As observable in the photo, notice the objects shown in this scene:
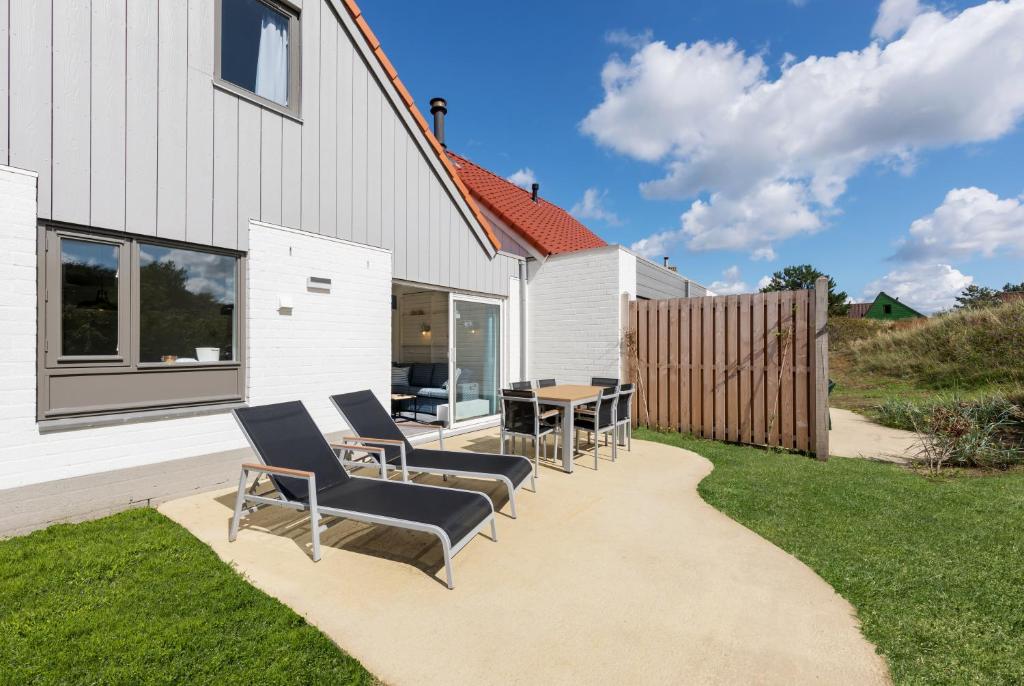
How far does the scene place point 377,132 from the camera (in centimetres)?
637

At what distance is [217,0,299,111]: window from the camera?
4.88m

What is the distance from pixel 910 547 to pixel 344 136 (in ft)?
24.4

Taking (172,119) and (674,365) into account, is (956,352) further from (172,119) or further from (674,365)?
(172,119)

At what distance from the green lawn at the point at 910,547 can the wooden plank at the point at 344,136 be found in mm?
5732

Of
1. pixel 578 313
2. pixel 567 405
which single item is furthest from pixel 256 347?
pixel 578 313

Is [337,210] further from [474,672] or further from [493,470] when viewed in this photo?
[474,672]

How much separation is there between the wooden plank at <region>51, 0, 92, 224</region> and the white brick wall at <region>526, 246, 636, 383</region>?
7.22 meters

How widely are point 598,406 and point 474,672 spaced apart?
4152 millimetres

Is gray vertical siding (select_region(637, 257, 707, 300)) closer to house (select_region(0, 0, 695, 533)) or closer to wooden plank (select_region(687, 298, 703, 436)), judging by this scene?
wooden plank (select_region(687, 298, 703, 436))

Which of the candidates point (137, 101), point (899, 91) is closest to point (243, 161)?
point (137, 101)

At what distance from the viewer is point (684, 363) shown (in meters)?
7.90

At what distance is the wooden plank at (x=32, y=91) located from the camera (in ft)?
11.7

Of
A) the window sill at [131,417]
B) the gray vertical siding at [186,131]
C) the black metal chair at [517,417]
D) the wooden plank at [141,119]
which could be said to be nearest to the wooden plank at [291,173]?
the gray vertical siding at [186,131]

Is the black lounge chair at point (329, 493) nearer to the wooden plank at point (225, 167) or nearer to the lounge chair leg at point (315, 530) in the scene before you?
the lounge chair leg at point (315, 530)
